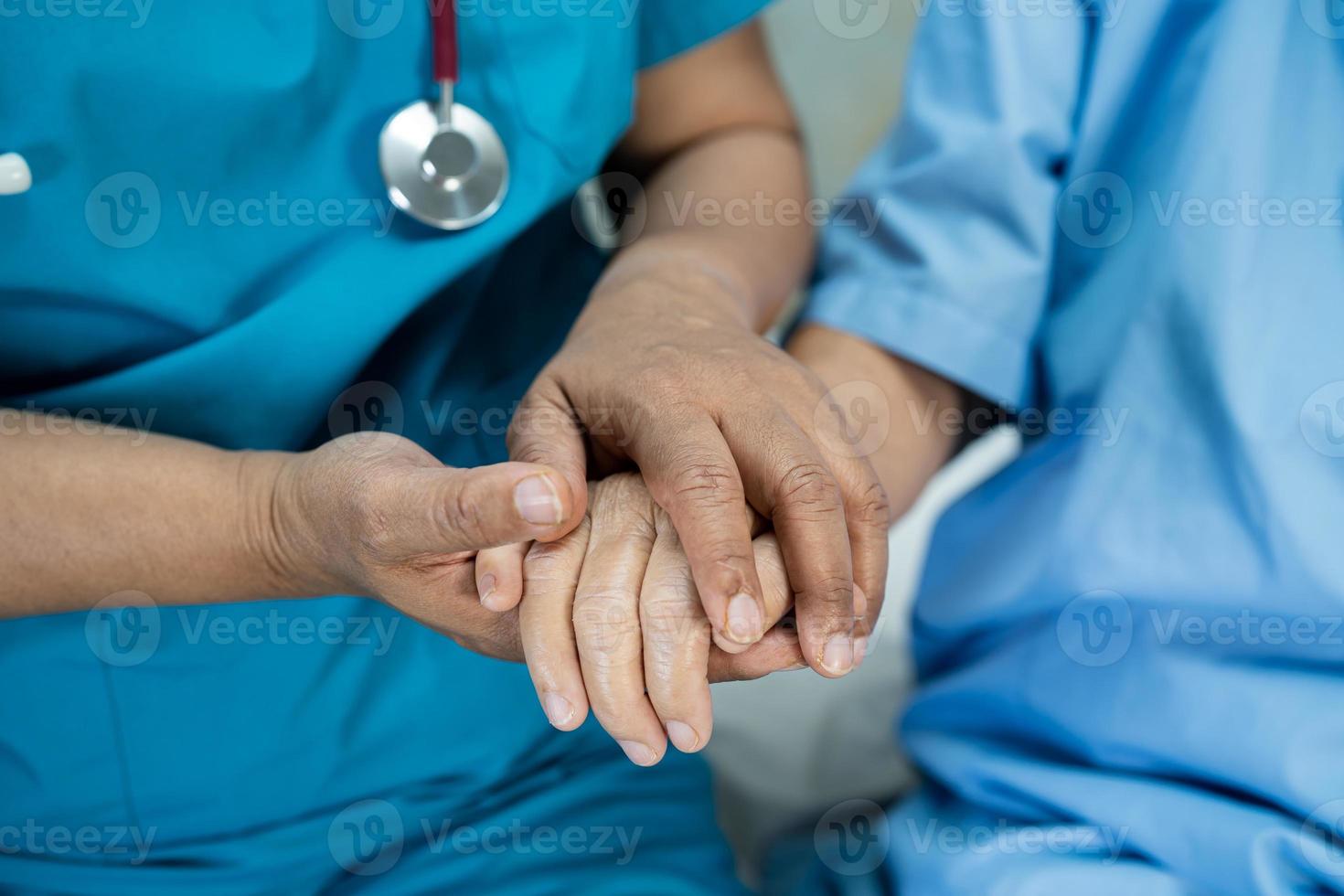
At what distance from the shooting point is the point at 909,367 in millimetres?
716

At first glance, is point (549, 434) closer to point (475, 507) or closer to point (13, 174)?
point (475, 507)

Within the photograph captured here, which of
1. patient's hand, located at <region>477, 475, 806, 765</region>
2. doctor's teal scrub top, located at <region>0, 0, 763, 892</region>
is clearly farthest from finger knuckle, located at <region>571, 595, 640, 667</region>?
doctor's teal scrub top, located at <region>0, 0, 763, 892</region>

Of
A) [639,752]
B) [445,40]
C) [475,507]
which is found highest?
[445,40]

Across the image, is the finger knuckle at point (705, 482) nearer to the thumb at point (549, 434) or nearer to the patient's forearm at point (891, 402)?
the thumb at point (549, 434)

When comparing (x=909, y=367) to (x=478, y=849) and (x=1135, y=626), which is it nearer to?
(x=1135, y=626)

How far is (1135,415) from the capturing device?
640 millimetres

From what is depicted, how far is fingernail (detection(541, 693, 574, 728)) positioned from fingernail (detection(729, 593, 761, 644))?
0.07 m

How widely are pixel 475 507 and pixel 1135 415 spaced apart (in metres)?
0.40

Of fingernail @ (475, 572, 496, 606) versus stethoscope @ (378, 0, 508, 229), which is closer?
fingernail @ (475, 572, 496, 606)

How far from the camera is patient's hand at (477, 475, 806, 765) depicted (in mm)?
464

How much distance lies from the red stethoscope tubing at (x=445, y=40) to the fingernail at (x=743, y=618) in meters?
0.33

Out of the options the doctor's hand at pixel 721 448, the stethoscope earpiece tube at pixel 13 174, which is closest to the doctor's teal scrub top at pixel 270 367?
the stethoscope earpiece tube at pixel 13 174

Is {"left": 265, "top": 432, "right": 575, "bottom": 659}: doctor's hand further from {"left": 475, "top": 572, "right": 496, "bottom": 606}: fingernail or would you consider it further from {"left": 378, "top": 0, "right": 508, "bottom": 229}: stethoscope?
{"left": 378, "top": 0, "right": 508, "bottom": 229}: stethoscope

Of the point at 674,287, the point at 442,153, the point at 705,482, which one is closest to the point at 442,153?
the point at 442,153
